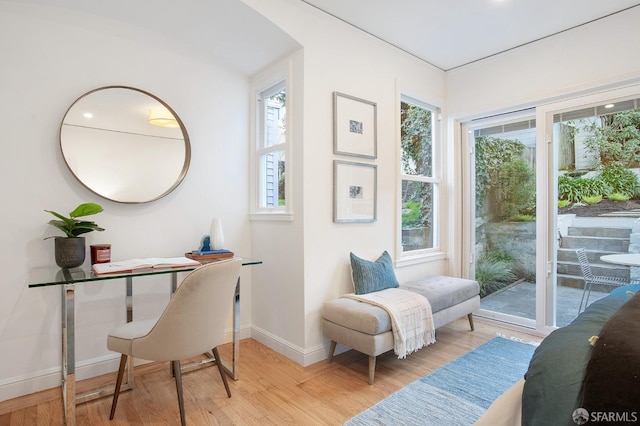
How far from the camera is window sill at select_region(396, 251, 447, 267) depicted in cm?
330

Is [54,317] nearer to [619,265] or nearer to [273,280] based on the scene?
[273,280]

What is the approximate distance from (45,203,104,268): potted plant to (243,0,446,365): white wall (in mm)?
1306

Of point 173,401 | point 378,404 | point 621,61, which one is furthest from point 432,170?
point 173,401

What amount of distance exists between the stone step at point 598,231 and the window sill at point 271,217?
8.37 ft

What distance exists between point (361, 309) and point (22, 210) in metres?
2.27

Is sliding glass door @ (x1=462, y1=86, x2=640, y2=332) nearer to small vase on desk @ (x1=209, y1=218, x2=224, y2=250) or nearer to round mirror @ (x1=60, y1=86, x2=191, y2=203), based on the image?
small vase on desk @ (x1=209, y1=218, x2=224, y2=250)

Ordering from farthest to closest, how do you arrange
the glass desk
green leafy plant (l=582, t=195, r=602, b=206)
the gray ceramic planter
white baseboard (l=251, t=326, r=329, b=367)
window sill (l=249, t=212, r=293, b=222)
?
green leafy plant (l=582, t=195, r=602, b=206), window sill (l=249, t=212, r=293, b=222), white baseboard (l=251, t=326, r=329, b=367), the gray ceramic planter, the glass desk

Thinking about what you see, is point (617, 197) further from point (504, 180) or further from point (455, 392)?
point (455, 392)

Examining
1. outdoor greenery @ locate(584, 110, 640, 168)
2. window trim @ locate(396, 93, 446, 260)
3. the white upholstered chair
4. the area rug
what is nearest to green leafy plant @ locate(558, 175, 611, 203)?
outdoor greenery @ locate(584, 110, 640, 168)

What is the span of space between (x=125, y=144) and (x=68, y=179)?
43 cm

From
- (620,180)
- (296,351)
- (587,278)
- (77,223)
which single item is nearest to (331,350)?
(296,351)

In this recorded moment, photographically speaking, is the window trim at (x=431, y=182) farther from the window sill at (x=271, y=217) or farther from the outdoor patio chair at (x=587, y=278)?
the outdoor patio chair at (x=587, y=278)

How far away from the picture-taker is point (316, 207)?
2.65 m

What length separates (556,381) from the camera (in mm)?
919
